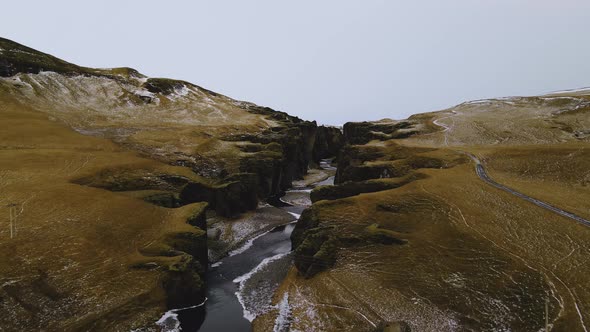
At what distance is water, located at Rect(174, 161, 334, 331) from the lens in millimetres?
29094

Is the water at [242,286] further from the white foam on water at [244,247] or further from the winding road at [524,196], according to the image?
the winding road at [524,196]

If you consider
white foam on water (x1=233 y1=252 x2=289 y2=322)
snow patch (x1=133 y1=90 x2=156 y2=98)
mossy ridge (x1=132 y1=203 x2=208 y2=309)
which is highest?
snow patch (x1=133 y1=90 x2=156 y2=98)

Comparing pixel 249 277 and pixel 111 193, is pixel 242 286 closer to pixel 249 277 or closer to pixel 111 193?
pixel 249 277

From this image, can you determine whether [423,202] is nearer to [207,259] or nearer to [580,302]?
[580,302]

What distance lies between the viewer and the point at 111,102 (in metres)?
113

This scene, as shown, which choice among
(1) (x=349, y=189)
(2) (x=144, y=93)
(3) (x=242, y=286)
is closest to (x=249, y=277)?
(3) (x=242, y=286)

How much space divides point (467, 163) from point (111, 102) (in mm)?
103716

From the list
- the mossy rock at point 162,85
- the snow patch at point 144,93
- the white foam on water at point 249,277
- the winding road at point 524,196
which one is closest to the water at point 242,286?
the white foam on water at point 249,277

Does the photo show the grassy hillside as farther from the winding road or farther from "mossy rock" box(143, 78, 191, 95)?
"mossy rock" box(143, 78, 191, 95)

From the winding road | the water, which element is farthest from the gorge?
the winding road

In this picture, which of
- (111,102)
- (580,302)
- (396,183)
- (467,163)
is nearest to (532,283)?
(580,302)

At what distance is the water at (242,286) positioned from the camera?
29.1 meters

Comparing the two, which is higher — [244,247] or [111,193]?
[111,193]

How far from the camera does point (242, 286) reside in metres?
35.5
